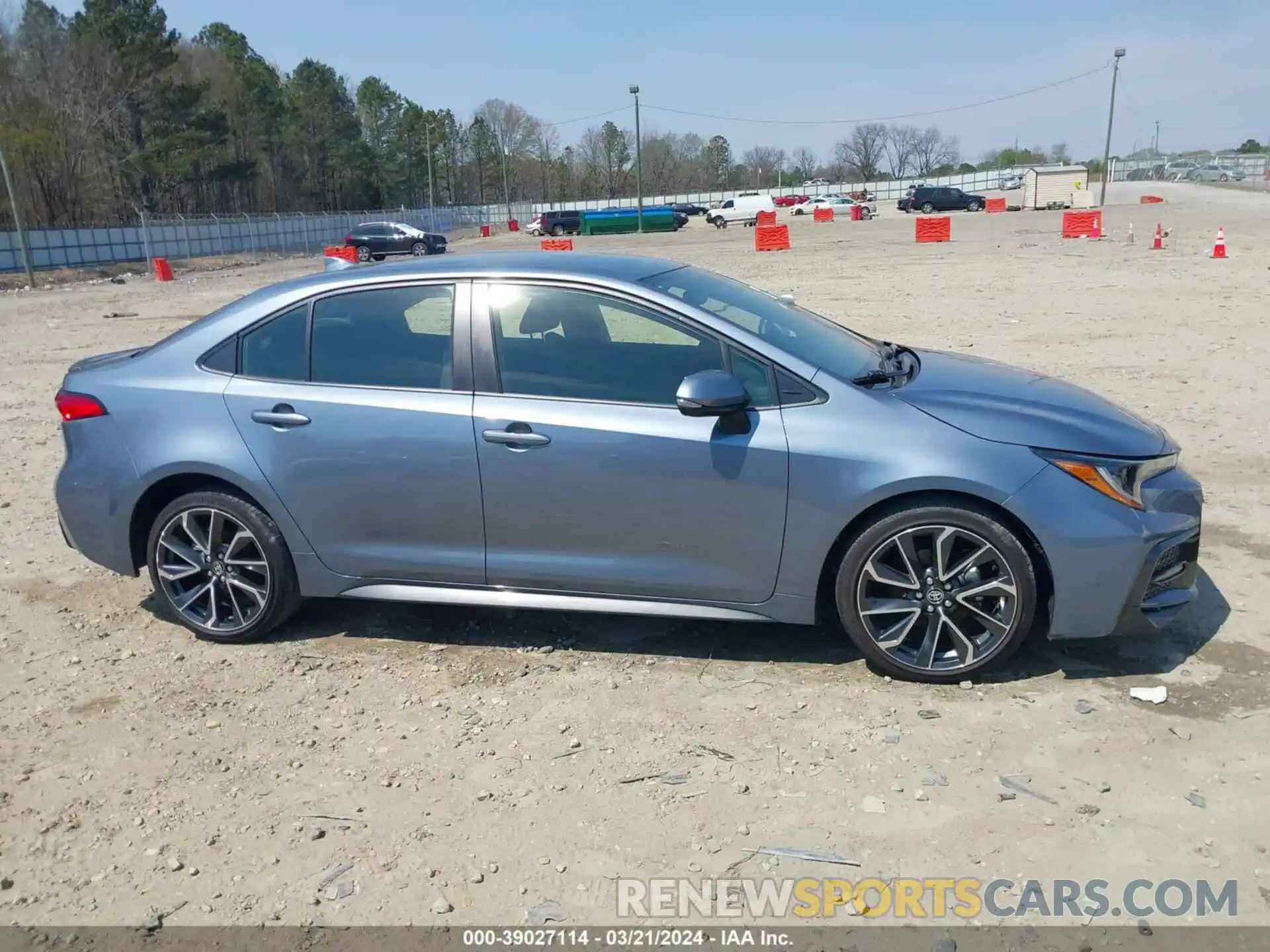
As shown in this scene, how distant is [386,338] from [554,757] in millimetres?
2006

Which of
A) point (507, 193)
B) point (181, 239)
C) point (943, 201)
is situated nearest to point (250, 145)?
point (507, 193)

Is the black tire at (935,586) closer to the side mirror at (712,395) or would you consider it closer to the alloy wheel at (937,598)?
the alloy wheel at (937,598)

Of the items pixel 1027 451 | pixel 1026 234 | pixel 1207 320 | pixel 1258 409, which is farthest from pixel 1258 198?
pixel 1027 451

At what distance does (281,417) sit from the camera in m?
4.36

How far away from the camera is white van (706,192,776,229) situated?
64562 millimetres

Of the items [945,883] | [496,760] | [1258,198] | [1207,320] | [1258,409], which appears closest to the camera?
[945,883]

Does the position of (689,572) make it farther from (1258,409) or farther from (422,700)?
(1258,409)

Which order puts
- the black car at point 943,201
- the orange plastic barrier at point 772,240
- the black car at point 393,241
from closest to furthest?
the orange plastic barrier at point 772,240 → the black car at point 393,241 → the black car at point 943,201

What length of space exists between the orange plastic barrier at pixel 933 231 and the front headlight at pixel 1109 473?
31.9m

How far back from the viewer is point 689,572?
4051mm

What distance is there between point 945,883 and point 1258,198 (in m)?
62.1

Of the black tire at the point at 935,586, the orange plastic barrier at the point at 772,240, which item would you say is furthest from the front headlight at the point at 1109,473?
the orange plastic barrier at the point at 772,240

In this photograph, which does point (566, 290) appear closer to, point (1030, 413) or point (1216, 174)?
point (1030, 413)

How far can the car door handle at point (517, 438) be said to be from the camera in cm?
405
